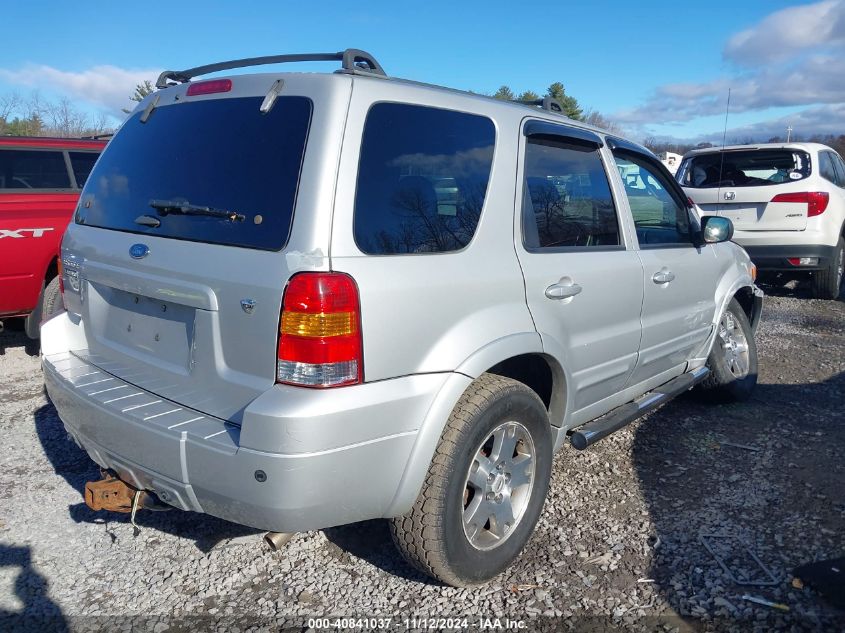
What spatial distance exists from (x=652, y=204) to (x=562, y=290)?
1.35 meters

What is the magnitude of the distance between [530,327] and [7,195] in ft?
15.2

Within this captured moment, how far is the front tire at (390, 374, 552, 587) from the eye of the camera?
96.7 inches

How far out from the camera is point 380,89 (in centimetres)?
239

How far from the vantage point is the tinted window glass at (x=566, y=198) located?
294cm

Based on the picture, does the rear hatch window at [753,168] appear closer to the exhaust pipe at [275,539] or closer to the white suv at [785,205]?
the white suv at [785,205]

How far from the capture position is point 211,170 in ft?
8.11

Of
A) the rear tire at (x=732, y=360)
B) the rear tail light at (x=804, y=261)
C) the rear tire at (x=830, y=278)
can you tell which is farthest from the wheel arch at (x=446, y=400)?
the rear tire at (x=830, y=278)

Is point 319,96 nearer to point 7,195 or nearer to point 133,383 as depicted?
point 133,383

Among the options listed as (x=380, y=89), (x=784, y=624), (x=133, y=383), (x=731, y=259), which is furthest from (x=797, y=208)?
(x=133, y=383)

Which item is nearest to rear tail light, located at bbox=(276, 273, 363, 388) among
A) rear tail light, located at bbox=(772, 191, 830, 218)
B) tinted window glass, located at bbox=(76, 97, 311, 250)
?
tinted window glass, located at bbox=(76, 97, 311, 250)

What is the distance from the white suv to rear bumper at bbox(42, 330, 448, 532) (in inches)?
277

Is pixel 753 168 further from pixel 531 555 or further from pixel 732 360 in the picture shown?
pixel 531 555

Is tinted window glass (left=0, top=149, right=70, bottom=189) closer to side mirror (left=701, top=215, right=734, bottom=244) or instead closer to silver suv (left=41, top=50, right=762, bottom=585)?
silver suv (left=41, top=50, right=762, bottom=585)

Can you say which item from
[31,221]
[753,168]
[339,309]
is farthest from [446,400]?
[753,168]
